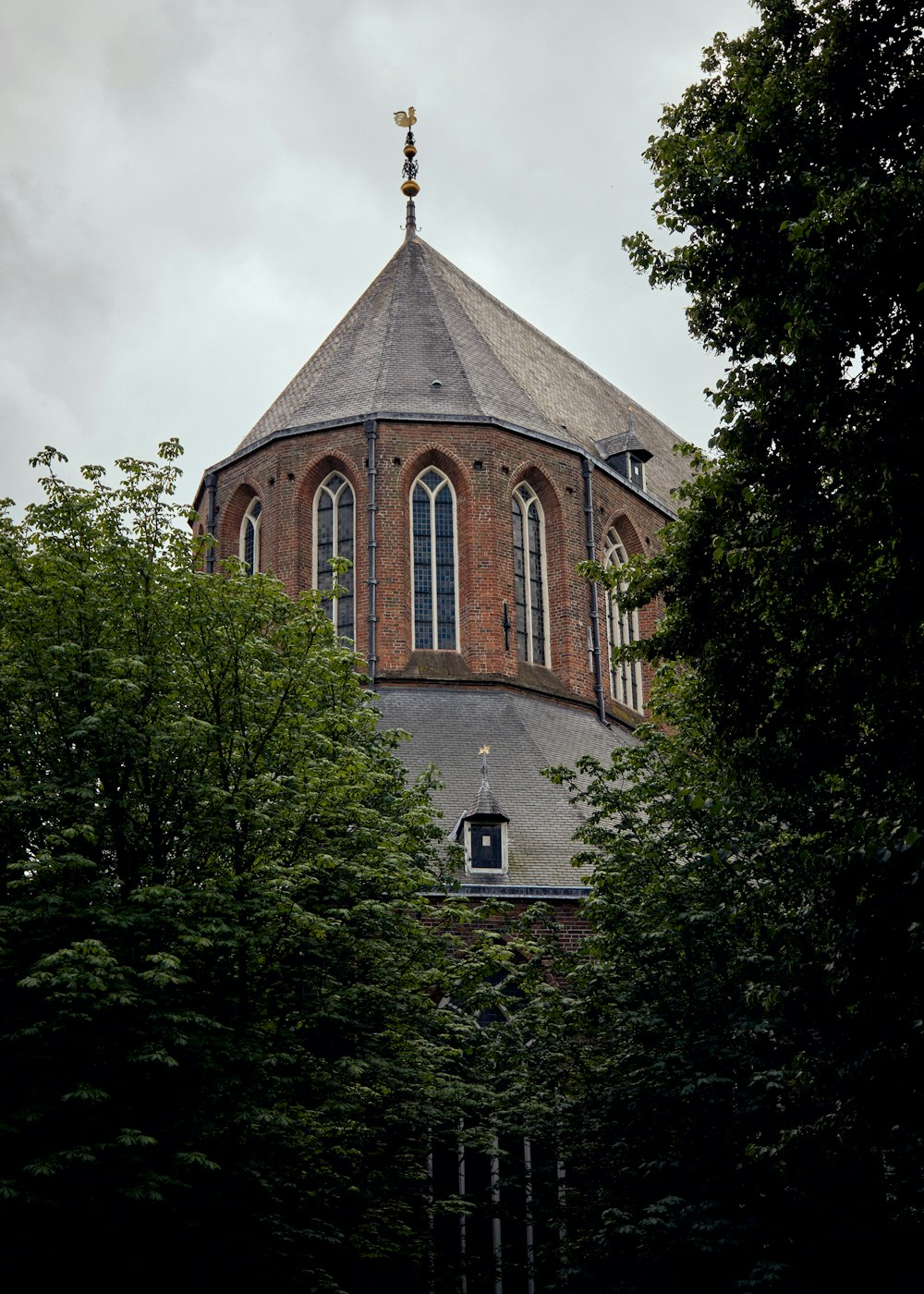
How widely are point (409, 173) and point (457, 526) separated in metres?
11.8

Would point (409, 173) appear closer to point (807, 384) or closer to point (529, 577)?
point (529, 577)

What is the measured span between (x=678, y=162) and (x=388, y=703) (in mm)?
15405

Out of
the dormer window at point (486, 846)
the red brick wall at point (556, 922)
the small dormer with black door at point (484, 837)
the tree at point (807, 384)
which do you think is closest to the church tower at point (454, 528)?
the small dormer with black door at point (484, 837)

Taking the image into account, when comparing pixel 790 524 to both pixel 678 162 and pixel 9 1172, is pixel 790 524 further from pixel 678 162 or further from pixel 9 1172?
pixel 9 1172

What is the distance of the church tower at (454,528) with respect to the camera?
28328 millimetres

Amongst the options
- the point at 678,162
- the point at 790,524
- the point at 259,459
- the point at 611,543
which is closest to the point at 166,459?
the point at 678,162

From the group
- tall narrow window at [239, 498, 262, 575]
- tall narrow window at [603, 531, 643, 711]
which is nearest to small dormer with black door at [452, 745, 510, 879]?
tall narrow window at [603, 531, 643, 711]

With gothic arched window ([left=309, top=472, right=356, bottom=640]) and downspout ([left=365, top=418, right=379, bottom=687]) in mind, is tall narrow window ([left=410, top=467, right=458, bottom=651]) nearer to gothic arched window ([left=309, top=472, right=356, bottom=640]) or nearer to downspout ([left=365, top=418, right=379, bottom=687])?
downspout ([left=365, top=418, right=379, bottom=687])

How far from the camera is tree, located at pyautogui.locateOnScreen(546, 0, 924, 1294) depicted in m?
11.4

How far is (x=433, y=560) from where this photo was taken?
30.0 metres

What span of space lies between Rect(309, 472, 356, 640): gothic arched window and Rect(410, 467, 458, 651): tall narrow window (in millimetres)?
1245

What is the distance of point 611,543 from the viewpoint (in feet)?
108

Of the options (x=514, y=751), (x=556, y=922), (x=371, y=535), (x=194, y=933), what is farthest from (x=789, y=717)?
(x=371, y=535)

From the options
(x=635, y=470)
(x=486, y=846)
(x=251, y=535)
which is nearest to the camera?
(x=486, y=846)
